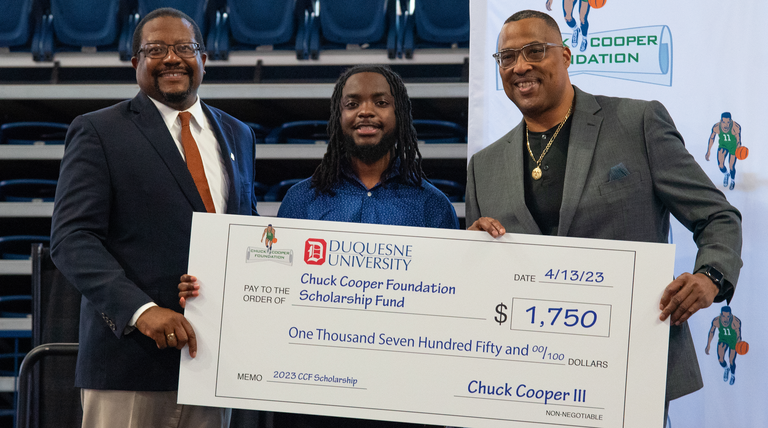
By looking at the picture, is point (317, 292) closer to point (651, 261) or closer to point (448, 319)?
point (448, 319)

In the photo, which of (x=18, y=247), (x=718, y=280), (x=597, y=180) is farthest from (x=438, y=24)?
Answer: (x=18, y=247)

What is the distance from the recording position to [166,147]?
1.88m

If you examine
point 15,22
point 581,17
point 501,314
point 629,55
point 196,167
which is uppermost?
point 15,22

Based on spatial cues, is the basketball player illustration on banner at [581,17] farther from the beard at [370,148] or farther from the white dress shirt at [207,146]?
the white dress shirt at [207,146]

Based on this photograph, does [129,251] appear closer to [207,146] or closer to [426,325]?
[207,146]

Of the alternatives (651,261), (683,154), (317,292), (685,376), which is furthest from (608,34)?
(317,292)

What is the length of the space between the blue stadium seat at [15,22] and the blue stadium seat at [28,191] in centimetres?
114

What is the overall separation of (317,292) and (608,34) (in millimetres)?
1952

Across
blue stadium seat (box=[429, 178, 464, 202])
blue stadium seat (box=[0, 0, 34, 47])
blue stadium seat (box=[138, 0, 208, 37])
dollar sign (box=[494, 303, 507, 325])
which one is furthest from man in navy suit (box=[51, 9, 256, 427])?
blue stadium seat (box=[0, 0, 34, 47])

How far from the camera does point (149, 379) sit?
179cm

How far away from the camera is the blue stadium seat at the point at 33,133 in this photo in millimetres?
4680

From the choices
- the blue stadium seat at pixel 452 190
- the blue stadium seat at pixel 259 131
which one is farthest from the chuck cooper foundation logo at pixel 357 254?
the blue stadium seat at pixel 259 131

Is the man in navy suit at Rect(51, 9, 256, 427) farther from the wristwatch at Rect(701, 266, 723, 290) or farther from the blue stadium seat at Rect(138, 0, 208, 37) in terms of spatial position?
the blue stadium seat at Rect(138, 0, 208, 37)

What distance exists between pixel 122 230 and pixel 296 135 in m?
2.87
